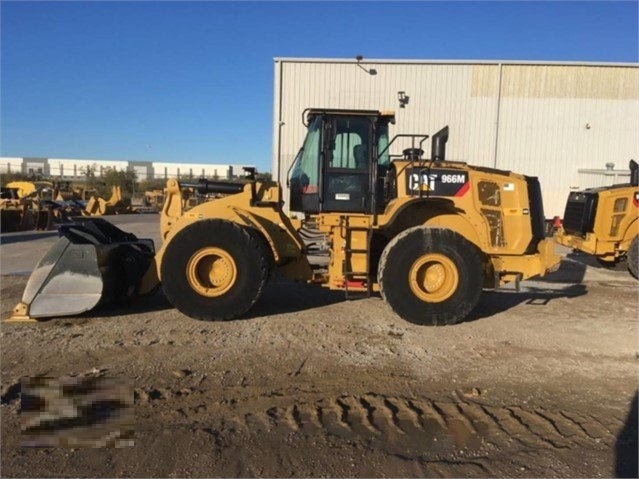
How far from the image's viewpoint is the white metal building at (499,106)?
21078 mm

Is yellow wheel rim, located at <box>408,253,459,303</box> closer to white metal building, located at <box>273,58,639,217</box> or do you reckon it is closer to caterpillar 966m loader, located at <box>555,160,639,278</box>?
caterpillar 966m loader, located at <box>555,160,639,278</box>

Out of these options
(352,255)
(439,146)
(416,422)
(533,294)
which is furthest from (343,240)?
(533,294)

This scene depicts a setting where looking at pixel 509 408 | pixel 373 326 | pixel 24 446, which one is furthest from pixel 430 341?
pixel 24 446

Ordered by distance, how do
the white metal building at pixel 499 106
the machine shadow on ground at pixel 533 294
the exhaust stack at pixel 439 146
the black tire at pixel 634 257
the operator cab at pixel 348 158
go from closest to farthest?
the operator cab at pixel 348 158, the exhaust stack at pixel 439 146, the machine shadow on ground at pixel 533 294, the black tire at pixel 634 257, the white metal building at pixel 499 106

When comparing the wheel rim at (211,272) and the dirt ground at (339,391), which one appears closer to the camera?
the dirt ground at (339,391)

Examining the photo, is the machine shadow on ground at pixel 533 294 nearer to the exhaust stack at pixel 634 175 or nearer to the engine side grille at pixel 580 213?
the engine side grille at pixel 580 213

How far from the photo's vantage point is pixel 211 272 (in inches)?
273

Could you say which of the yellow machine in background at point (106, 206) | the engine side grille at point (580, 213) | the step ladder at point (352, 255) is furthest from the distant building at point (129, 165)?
the step ladder at point (352, 255)

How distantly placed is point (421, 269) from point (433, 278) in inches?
8.3

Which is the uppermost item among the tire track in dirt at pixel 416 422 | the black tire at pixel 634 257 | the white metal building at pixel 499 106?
the white metal building at pixel 499 106

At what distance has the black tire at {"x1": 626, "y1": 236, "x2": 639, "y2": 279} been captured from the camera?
1144 centimetres

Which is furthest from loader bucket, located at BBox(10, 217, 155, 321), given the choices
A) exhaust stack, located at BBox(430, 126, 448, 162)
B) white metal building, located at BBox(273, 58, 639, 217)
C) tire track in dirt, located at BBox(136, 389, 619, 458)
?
white metal building, located at BBox(273, 58, 639, 217)

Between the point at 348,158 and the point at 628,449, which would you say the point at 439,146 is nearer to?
the point at 348,158

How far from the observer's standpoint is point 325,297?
8609mm
